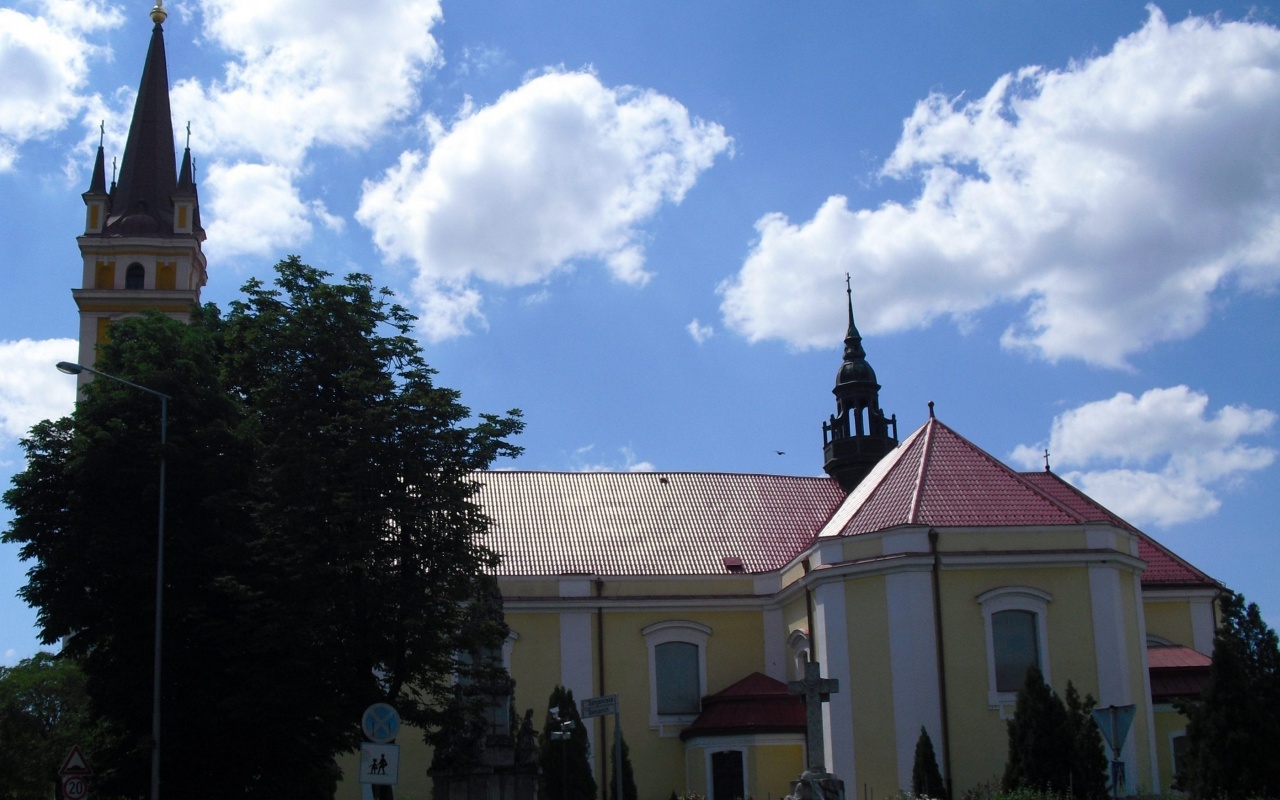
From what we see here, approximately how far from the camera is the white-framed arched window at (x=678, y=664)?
112 feet

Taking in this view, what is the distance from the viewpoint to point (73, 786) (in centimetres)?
1970

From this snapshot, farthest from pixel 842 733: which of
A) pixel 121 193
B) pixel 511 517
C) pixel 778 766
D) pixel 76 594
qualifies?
pixel 121 193

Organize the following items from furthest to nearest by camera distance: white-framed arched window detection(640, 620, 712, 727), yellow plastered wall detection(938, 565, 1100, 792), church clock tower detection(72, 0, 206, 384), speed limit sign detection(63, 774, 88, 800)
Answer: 1. church clock tower detection(72, 0, 206, 384)
2. white-framed arched window detection(640, 620, 712, 727)
3. yellow plastered wall detection(938, 565, 1100, 792)
4. speed limit sign detection(63, 774, 88, 800)

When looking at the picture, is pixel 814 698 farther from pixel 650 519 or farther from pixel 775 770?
pixel 650 519

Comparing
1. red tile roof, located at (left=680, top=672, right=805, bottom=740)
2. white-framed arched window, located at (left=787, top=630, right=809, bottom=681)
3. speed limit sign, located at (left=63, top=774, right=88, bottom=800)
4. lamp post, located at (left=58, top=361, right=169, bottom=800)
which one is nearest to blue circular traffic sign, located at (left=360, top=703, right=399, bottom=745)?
speed limit sign, located at (left=63, top=774, right=88, bottom=800)

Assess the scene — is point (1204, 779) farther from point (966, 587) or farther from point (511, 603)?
point (511, 603)

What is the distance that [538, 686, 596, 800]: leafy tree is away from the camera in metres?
29.4

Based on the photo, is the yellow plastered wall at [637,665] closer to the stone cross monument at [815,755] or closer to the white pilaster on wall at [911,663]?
the white pilaster on wall at [911,663]

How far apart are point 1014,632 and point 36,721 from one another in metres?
41.3

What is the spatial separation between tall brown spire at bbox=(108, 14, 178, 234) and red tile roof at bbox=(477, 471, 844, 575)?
647 inches

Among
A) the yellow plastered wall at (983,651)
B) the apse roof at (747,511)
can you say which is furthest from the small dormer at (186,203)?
the yellow plastered wall at (983,651)

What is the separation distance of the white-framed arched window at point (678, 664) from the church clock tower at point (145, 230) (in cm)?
1976

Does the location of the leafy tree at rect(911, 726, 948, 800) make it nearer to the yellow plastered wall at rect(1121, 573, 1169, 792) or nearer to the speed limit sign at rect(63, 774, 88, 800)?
the yellow plastered wall at rect(1121, 573, 1169, 792)

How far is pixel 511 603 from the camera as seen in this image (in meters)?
33.7
